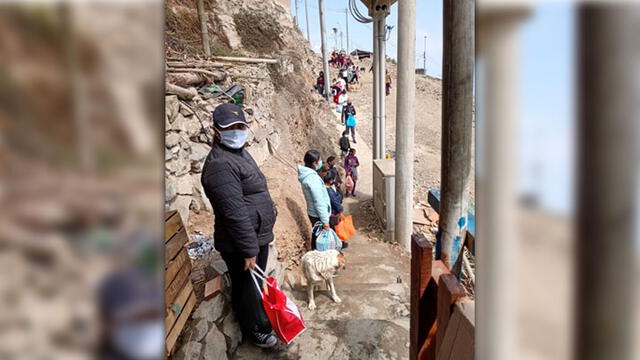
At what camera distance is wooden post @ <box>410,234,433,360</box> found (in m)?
1.83

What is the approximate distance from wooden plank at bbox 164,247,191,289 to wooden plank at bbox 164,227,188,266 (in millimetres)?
30

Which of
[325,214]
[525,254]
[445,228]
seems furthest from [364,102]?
[525,254]

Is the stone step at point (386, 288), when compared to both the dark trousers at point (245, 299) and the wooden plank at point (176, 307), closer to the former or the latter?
the dark trousers at point (245, 299)

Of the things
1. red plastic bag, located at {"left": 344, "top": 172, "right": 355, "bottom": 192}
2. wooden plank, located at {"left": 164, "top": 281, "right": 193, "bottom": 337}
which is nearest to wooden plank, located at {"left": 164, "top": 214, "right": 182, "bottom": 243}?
wooden plank, located at {"left": 164, "top": 281, "right": 193, "bottom": 337}

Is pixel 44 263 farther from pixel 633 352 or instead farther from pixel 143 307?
pixel 633 352

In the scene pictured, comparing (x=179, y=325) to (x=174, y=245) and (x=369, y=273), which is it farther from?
(x=369, y=273)

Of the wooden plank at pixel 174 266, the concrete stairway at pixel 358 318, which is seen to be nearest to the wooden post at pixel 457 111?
the wooden plank at pixel 174 266

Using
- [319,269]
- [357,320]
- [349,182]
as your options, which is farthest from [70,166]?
[349,182]

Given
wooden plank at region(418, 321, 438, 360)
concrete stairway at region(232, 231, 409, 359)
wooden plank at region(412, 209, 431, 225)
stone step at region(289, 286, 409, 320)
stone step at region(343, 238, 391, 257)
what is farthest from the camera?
wooden plank at region(412, 209, 431, 225)

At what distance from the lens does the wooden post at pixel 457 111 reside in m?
1.78

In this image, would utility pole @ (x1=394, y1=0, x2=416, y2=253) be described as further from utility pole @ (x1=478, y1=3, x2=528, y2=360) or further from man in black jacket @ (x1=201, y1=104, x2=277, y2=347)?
utility pole @ (x1=478, y1=3, x2=528, y2=360)

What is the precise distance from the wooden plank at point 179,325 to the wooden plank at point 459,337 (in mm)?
1603

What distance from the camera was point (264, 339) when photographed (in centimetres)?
315

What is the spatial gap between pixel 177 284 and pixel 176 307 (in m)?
0.15
